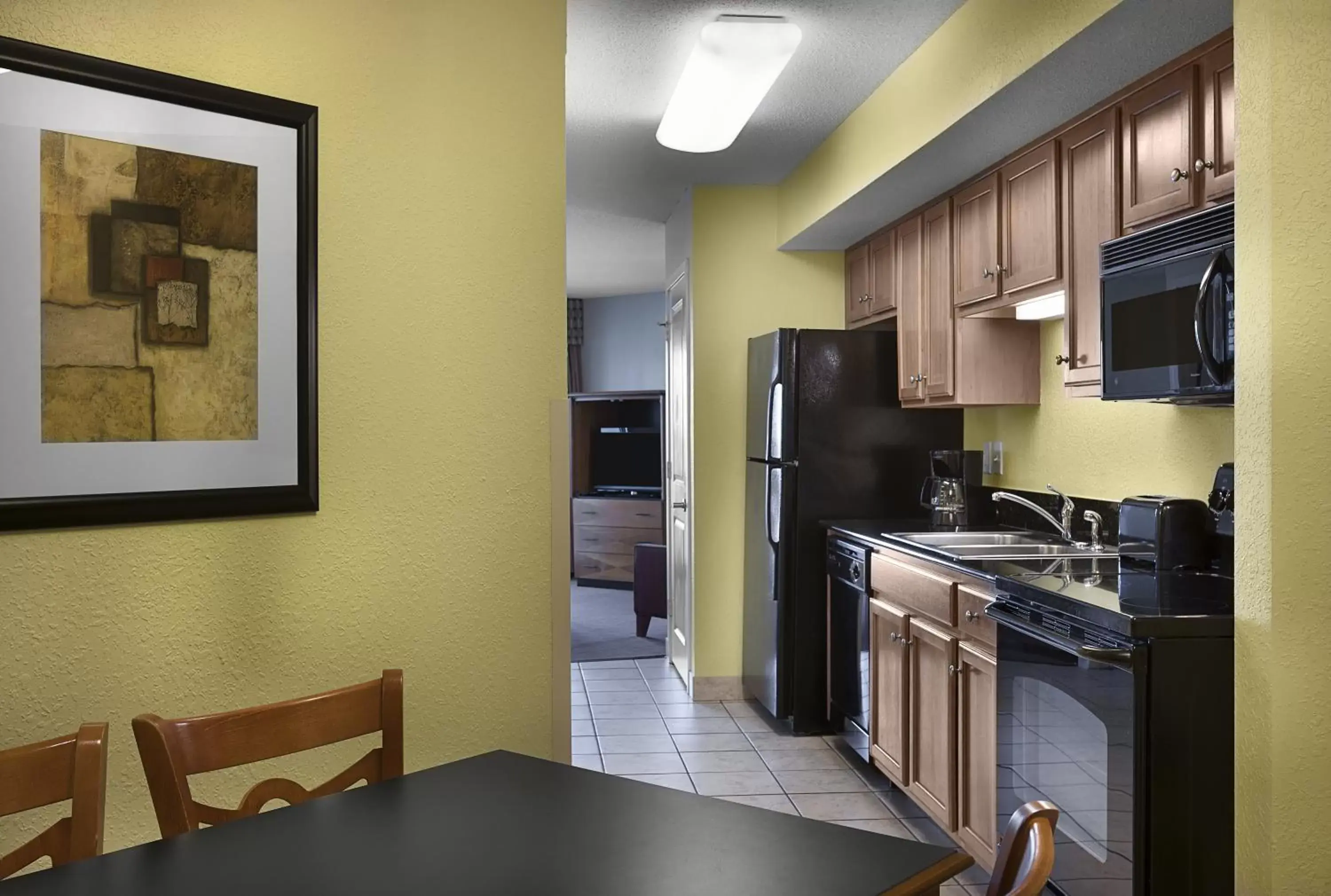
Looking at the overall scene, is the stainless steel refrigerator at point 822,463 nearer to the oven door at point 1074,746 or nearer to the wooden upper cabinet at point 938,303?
the wooden upper cabinet at point 938,303

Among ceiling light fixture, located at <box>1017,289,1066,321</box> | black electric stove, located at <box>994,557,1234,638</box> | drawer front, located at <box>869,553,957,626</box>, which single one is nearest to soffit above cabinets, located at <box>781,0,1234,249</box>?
ceiling light fixture, located at <box>1017,289,1066,321</box>

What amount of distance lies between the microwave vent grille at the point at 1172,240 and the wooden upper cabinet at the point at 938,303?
3.98 ft

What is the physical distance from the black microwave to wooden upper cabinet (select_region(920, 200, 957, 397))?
1.19 meters

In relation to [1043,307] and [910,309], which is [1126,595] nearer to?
[1043,307]

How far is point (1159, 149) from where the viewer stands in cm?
265

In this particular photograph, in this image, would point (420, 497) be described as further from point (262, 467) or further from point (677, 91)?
point (677, 91)

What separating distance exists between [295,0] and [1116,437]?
2723mm

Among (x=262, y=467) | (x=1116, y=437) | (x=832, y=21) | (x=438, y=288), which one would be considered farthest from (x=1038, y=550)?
(x=262, y=467)

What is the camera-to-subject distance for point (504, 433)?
2.24 metres

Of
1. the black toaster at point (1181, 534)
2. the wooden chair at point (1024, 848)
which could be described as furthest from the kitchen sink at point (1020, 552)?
the wooden chair at point (1024, 848)

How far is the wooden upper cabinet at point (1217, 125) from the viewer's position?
2.39 m

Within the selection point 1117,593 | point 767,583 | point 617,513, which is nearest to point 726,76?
point 1117,593

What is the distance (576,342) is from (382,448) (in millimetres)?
8026

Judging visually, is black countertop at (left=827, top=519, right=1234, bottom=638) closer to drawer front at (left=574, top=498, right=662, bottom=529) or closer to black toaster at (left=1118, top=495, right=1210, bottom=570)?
black toaster at (left=1118, top=495, right=1210, bottom=570)
